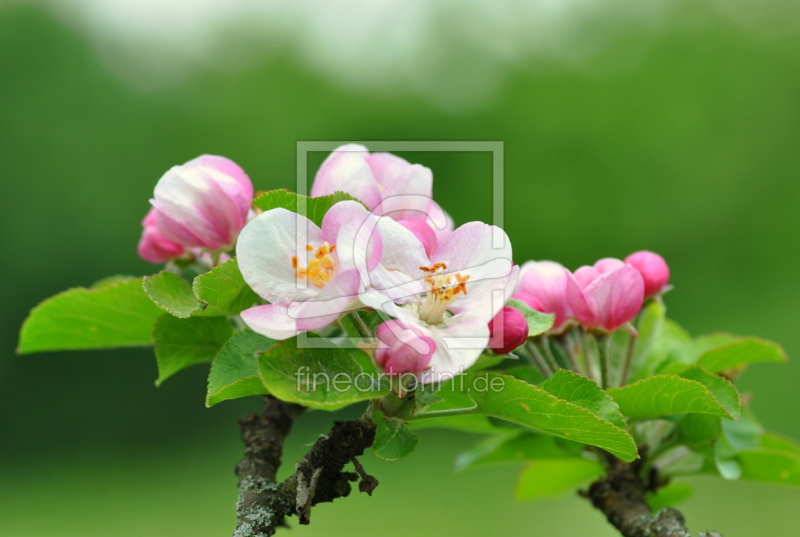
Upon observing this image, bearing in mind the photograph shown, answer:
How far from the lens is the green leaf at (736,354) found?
40.8 inches

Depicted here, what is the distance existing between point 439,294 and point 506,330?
79mm

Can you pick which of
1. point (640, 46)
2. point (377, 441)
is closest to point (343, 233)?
Result: point (377, 441)

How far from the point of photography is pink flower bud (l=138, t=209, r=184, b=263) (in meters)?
0.97

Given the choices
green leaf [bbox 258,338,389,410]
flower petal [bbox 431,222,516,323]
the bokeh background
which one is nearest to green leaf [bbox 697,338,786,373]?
flower petal [bbox 431,222,516,323]

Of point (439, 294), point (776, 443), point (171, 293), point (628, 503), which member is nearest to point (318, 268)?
point (439, 294)

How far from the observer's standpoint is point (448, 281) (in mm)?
685

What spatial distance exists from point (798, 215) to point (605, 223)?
2341 mm

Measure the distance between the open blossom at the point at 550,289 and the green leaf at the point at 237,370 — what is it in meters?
0.37

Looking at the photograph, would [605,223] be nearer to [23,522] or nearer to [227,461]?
[227,461]

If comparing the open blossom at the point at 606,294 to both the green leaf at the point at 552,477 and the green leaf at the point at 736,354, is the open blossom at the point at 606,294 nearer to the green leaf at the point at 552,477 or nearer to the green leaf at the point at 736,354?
the green leaf at the point at 736,354

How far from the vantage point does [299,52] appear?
10.6m

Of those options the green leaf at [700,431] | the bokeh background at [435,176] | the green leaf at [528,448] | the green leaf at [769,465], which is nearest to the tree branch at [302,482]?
the green leaf at [528,448]

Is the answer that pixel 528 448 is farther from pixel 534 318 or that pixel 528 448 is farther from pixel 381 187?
pixel 381 187

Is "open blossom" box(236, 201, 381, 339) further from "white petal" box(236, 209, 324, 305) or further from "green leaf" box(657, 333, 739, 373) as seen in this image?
"green leaf" box(657, 333, 739, 373)
